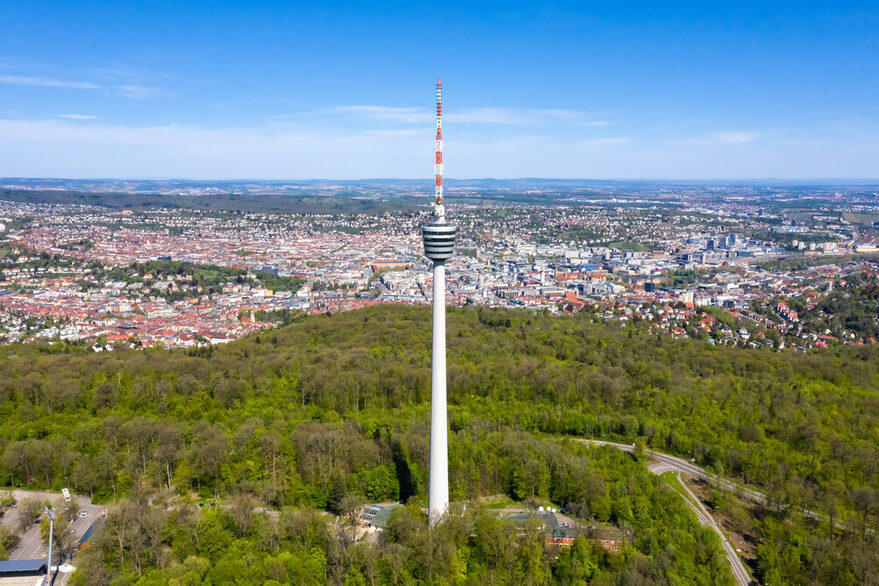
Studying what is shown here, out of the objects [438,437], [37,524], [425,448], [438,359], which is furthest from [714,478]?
[37,524]

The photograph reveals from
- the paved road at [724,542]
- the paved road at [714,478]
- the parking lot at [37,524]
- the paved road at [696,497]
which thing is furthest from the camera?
the paved road at [714,478]

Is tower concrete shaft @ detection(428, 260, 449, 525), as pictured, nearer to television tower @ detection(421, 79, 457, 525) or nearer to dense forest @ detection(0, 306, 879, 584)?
television tower @ detection(421, 79, 457, 525)

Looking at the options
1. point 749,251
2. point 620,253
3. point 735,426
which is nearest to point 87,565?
point 735,426

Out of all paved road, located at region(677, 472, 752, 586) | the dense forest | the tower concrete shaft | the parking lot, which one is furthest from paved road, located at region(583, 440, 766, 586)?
the parking lot

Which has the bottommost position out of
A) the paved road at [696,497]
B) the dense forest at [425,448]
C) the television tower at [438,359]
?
the paved road at [696,497]

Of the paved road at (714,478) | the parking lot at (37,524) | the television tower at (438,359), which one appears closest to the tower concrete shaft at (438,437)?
the television tower at (438,359)

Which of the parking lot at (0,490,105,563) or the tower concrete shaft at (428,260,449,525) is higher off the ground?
the tower concrete shaft at (428,260,449,525)

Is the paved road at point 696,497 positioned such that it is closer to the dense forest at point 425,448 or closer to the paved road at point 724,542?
the paved road at point 724,542
